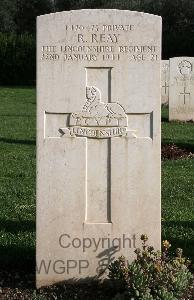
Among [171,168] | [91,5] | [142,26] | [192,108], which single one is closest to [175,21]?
[91,5]

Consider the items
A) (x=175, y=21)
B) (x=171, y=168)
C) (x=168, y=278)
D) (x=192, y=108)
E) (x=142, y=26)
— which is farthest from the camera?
(x=175, y=21)

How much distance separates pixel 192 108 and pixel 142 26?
13.0m

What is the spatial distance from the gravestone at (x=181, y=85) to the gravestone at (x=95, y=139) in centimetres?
1261

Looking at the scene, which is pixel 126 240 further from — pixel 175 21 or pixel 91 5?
pixel 91 5

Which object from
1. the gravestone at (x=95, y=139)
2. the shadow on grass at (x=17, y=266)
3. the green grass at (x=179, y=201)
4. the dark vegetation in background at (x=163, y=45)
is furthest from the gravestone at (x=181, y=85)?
the dark vegetation in background at (x=163, y=45)

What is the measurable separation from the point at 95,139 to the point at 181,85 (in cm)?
1272

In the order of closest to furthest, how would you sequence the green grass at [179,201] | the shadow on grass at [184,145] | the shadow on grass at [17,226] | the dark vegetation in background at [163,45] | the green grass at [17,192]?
the green grass at [17,192] < the green grass at [179,201] < the shadow on grass at [17,226] < the shadow on grass at [184,145] < the dark vegetation in background at [163,45]

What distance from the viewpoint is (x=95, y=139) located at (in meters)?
4.84

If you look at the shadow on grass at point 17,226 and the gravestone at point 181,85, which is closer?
the shadow on grass at point 17,226

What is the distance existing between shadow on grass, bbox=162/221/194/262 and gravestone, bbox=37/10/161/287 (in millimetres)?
1060

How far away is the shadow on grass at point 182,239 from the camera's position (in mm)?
5898

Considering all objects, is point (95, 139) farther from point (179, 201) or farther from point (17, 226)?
point (179, 201)

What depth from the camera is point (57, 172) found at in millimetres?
4812

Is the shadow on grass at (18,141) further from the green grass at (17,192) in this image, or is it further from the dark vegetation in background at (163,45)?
the dark vegetation in background at (163,45)
